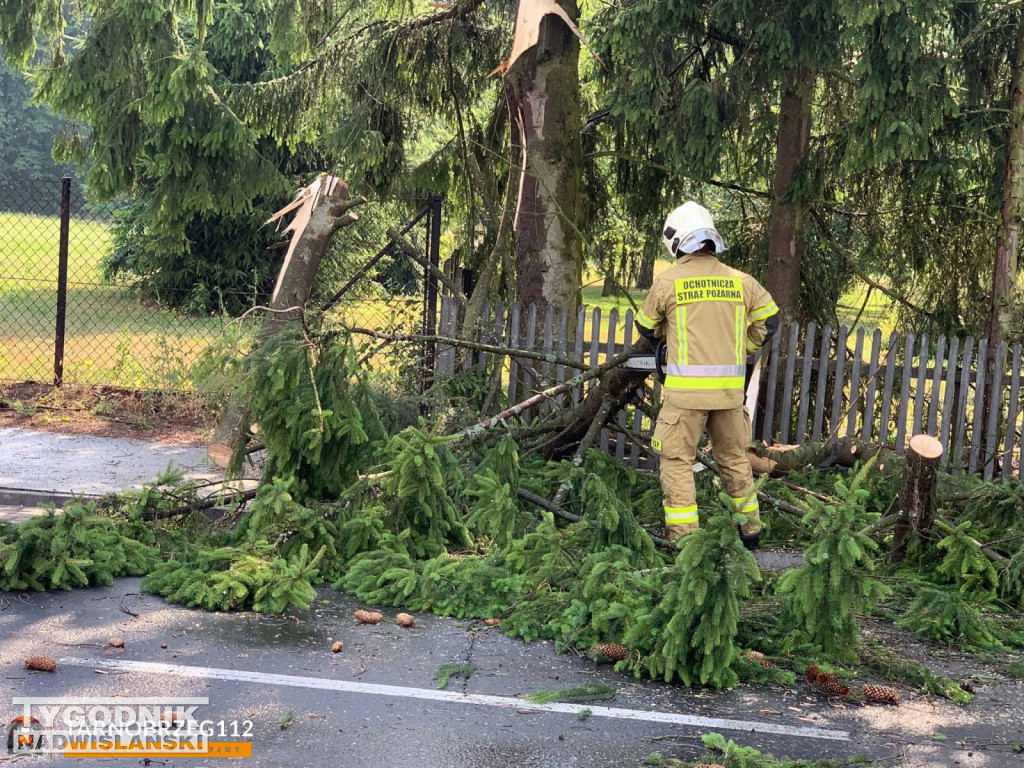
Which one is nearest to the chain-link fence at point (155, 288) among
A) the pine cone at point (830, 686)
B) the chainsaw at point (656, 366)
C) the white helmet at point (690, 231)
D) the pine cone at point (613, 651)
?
the chainsaw at point (656, 366)

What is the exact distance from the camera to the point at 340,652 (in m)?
4.86

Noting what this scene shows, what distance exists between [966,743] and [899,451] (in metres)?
4.77

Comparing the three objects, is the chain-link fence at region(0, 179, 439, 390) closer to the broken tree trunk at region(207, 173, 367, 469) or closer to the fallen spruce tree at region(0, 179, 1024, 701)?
the broken tree trunk at region(207, 173, 367, 469)

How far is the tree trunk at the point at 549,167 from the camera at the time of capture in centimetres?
946

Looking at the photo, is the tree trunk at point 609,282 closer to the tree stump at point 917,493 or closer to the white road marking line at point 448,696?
the tree stump at point 917,493

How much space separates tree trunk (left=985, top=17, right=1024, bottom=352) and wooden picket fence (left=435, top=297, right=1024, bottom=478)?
25 cm

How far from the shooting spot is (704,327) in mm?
6211

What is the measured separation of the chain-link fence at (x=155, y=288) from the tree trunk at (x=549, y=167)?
943 millimetres

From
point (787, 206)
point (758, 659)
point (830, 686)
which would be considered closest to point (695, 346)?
point (758, 659)

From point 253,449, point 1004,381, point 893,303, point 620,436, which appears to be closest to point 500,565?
point 253,449

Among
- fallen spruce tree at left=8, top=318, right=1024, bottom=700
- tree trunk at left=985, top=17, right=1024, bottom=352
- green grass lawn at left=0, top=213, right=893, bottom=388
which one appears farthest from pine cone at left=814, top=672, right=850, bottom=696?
tree trunk at left=985, top=17, right=1024, bottom=352

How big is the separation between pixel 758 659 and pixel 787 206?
542 cm

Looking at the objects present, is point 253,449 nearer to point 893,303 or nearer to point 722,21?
point 722,21

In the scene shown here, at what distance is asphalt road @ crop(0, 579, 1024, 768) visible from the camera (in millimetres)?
3936
